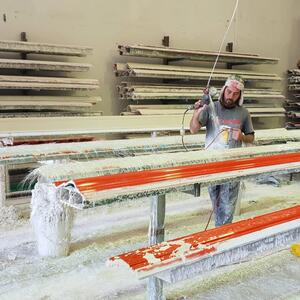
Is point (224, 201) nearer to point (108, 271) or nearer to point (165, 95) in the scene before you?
point (108, 271)

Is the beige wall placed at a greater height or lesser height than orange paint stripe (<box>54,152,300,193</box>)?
greater

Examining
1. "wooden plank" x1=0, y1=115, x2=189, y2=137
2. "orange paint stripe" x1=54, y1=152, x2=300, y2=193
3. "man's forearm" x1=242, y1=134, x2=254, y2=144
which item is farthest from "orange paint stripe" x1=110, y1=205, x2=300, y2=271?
"wooden plank" x1=0, y1=115, x2=189, y2=137

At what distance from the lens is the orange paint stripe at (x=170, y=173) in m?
1.70

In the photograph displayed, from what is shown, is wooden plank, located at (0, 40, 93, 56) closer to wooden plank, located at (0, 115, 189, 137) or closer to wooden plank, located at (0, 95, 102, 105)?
wooden plank, located at (0, 95, 102, 105)

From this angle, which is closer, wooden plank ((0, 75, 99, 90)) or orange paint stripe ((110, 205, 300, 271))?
orange paint stripe ((110, 205, 300, 271))

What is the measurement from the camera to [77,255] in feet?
8.56

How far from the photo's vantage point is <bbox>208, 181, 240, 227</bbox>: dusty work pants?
278 cm

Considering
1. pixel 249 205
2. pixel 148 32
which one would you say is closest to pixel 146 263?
pixel 249 205

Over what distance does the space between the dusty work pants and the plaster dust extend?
354 mm

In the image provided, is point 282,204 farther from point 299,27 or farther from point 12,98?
point 299,27

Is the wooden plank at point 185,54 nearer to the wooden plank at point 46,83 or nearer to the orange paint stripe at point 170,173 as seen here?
the wooden plank at point 46,83

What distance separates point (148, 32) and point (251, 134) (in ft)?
9.18

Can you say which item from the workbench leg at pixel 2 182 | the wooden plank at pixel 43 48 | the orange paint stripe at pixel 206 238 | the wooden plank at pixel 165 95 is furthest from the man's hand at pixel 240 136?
the wooden plank at pixel 43 48

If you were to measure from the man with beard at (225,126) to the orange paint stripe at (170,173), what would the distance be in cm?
36
